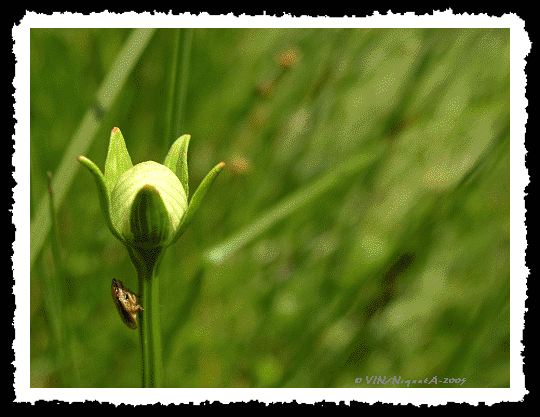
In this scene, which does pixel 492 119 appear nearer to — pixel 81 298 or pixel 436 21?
pixel 436 21

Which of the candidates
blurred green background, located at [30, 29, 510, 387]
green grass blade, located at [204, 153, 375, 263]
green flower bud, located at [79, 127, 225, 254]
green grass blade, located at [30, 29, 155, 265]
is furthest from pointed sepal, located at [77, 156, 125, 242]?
blurred green background, located at [30, 29, 510, 387]

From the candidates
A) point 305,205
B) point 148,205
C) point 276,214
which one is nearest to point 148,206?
point 148,205

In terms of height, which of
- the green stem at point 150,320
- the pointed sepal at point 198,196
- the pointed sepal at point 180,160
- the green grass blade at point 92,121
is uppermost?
the green grass blade at point 92,121

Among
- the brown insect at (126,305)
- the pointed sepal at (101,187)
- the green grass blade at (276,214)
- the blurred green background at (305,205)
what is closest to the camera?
the pointed sepal at (101,187)

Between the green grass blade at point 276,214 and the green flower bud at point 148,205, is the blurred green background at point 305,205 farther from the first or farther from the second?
the green flower bud at point 148,205

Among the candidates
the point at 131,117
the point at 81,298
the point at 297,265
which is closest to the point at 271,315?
the point at 297,265

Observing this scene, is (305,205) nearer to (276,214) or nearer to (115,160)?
(276,214)

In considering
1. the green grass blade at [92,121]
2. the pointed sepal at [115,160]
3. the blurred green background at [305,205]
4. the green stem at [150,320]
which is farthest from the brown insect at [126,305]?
the blurred green background at [305,205]
